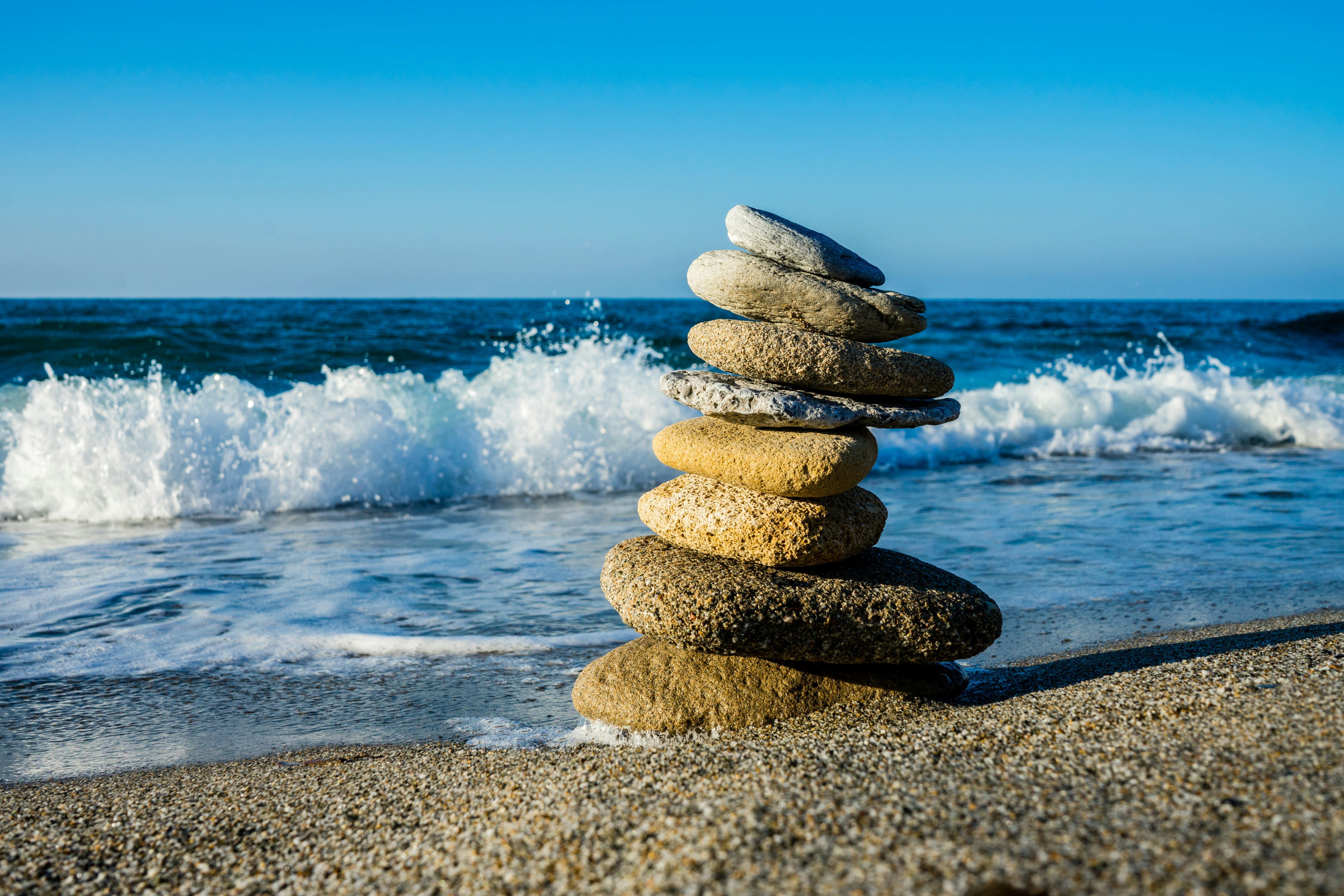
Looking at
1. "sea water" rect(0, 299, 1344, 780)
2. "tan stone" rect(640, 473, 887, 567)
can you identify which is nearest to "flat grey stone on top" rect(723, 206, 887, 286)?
"tan stone" rect(640, 473, 887, 567)

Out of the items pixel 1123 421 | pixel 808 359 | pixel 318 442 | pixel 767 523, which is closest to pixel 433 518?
pixel 318 442

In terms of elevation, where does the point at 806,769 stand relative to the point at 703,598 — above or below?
below

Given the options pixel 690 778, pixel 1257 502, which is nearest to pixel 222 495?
pixel 690 778

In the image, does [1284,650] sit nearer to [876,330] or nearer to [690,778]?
[876,330]

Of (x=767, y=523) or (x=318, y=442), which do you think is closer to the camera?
(x=767, y=523)

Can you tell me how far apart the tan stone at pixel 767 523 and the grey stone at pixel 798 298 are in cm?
67

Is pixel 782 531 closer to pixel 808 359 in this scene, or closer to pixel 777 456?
pixel 777 456

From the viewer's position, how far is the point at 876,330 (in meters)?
3.79

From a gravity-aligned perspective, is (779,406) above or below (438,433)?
above

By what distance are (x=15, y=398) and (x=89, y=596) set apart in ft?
23.0

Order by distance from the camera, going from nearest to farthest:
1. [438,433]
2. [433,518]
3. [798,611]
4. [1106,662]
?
[798,611] → [1106,662] → [433,518] → [438,433]

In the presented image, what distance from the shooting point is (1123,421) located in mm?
13539

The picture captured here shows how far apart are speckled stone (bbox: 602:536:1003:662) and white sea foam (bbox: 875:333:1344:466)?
7.85m

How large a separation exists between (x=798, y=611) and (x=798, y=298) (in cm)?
120
